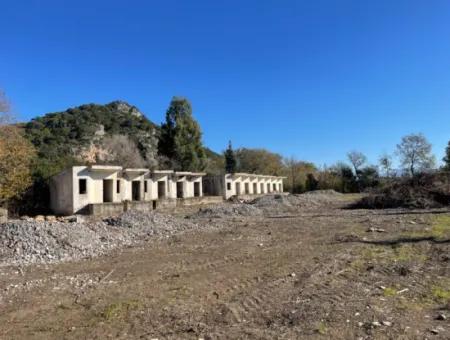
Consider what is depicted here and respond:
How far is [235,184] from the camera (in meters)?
42.1

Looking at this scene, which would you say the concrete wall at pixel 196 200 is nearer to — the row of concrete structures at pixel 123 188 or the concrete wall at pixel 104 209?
the row of concrete structures at pixel 123 188

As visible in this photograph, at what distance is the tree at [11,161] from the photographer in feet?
64.4

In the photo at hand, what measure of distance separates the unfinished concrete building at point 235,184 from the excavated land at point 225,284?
26.2 m

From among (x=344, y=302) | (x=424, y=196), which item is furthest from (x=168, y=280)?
(x=424, y=196)

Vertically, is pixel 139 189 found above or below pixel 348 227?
above

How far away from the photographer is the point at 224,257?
9.25m

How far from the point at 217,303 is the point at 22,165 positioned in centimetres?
1870

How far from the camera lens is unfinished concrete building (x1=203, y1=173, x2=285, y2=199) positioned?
39406 millimetres

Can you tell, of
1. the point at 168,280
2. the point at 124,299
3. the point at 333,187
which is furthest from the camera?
the point at 333,187

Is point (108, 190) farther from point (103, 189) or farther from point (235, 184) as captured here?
point (235, 184)

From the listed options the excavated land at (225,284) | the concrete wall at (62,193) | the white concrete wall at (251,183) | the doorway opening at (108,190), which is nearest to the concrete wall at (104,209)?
the concrete wall at (62,193)

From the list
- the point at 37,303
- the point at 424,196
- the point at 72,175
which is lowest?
the point at 37,303

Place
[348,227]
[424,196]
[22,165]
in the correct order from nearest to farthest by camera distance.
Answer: [348,227], [22,165], [424,196]

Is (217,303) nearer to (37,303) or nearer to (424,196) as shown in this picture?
(37,303)
